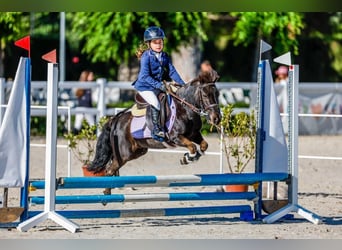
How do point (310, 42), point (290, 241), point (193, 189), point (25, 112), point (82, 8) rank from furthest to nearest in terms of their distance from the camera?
1. point (310, 42)
2. point (82, 8)
3. point (193, 189)
4. point (25, 112)
5. point (290, 241)

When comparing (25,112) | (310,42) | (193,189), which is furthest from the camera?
(310,42)

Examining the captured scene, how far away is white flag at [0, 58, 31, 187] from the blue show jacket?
1.19m

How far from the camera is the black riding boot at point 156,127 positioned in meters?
9.11

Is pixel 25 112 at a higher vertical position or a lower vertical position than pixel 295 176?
higher

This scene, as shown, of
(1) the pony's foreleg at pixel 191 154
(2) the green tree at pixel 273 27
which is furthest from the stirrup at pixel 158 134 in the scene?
(2) the green tree at pixel 273 27

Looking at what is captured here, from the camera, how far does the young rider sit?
8.98 metres

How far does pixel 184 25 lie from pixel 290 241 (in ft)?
45.7

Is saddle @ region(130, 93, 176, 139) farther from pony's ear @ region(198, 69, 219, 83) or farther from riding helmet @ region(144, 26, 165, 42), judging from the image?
riding helmet @ region(144, 26, 165, 42)

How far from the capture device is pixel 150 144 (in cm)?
942

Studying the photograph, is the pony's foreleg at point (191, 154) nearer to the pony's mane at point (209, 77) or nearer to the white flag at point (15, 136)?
the pony's mane at point (209, 77)

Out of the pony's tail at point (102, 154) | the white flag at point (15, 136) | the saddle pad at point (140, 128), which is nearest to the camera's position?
the white flag at point (15, 136)

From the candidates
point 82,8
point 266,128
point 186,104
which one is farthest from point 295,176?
point 82,8

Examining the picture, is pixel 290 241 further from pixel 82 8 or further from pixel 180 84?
pixel 82 8

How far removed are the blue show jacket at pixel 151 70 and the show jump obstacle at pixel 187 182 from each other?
2.98 ft
